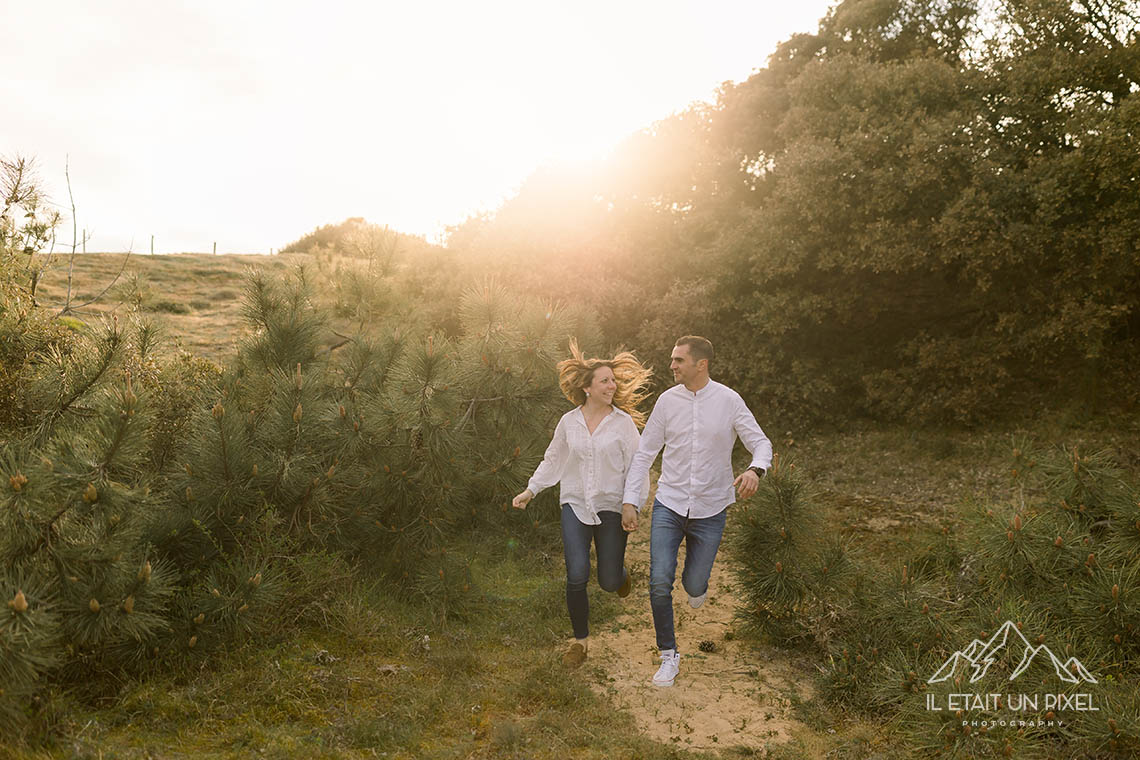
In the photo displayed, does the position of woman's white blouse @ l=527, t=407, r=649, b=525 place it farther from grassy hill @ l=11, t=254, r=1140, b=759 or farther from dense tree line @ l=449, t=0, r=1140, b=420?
dense tree line @ l=449, t=0, r=1140, b=420

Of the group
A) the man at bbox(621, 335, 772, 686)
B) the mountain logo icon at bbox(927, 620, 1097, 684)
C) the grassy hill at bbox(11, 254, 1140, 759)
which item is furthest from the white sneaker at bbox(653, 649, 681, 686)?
the mountain logo icon at bbox(927, 620, 1097, 684)

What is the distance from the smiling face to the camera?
4.13 meters

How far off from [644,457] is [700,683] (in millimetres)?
1411

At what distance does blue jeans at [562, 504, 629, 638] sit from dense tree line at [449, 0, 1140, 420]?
22.0ft

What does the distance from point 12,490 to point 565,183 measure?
11.8 metres

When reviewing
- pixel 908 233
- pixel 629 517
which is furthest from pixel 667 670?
pixel 908 233

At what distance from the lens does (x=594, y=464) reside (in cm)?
416

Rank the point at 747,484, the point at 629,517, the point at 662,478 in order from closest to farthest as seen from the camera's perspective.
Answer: the point at 747,484, the point at 629,517, the point at 662,478

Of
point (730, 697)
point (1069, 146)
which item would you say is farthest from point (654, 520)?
point (1069, 146)

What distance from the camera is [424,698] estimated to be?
3824 millimetres

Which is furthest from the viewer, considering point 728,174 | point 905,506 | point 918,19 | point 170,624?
point 728,174

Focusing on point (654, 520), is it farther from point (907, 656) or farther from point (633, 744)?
point (907, 656)

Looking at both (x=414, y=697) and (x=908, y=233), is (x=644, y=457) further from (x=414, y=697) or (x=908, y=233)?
(x=908, y=233)

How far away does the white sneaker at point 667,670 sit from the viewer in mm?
4199
